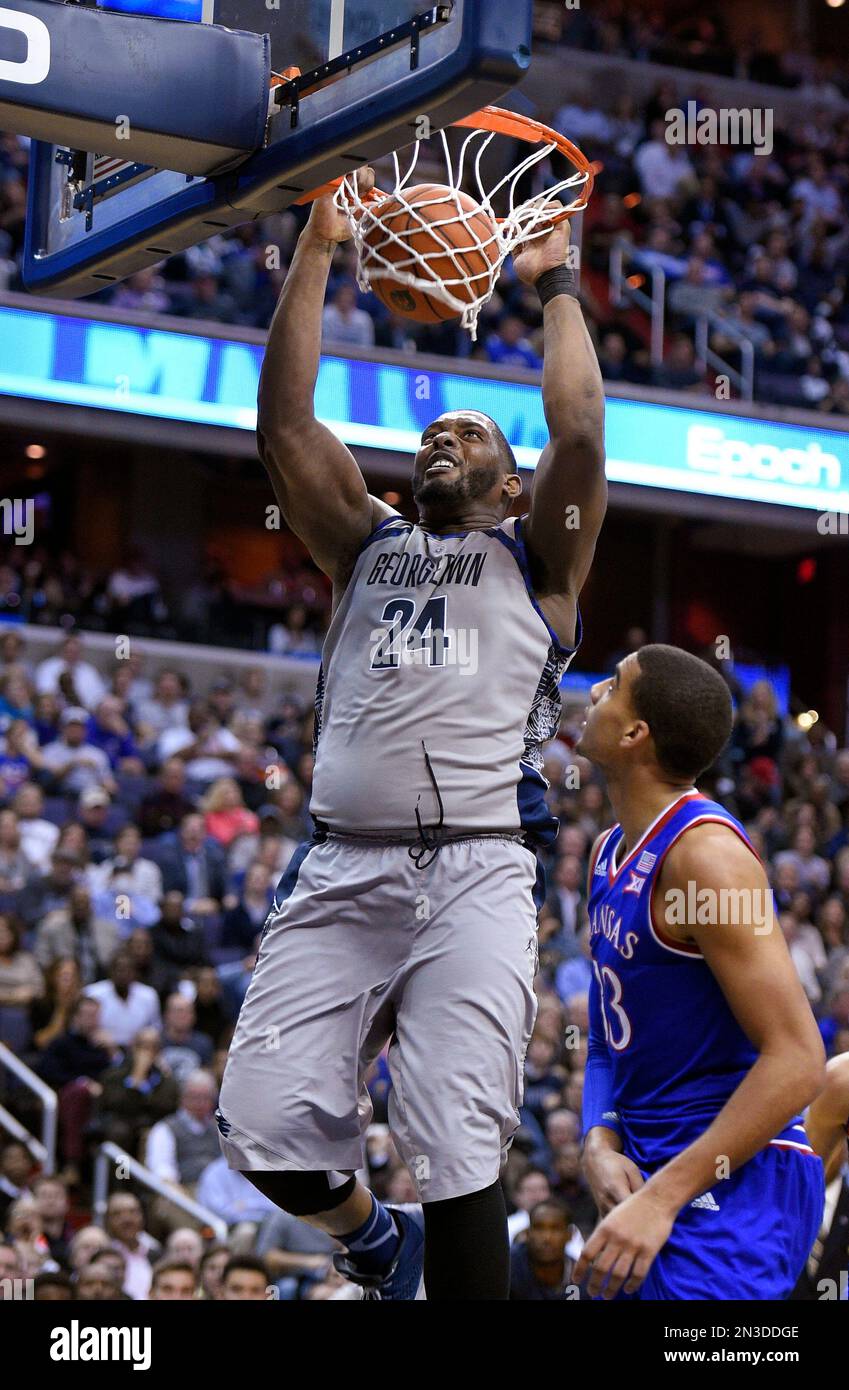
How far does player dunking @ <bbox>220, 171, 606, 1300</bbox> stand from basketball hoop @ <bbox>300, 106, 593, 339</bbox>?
0.21 ft

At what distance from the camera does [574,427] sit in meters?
3.72

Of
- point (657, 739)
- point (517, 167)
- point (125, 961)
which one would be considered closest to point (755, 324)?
point (125, 961)

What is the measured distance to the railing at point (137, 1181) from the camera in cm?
816

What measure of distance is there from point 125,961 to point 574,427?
6.20 meters

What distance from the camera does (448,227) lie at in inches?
156

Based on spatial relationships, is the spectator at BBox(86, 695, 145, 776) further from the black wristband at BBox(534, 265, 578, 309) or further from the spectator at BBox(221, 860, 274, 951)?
the black wristband at BBox(534, 265, 578, 309)

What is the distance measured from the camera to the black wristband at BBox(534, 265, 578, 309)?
3.95 meters

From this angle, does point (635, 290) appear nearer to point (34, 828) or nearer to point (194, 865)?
point (194, 865)

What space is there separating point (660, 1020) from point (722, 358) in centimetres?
1402

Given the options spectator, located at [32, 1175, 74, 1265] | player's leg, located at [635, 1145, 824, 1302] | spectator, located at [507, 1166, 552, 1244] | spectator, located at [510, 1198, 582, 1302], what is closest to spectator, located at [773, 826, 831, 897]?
spectator, located at [507, 1166, 552, 1244]

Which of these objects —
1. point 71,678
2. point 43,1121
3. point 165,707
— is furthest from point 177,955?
point 165,707

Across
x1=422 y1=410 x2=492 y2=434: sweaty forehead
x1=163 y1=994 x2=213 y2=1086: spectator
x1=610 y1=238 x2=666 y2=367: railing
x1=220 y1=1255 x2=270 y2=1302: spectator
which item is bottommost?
x1=220 y1=1255 x2=270 y2=1302: spectator

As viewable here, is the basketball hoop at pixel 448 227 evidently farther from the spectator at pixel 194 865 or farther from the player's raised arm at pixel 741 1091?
the spectator at pixel 194 865
